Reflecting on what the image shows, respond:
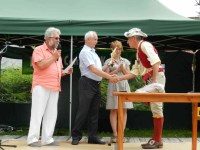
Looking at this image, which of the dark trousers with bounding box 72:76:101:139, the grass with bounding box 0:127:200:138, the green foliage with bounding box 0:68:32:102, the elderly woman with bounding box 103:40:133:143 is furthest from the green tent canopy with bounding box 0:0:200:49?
the green foliage with bounding box 0:68:32:102

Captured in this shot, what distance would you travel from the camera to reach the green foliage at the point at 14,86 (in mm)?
9484

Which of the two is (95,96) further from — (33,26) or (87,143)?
(33,26)

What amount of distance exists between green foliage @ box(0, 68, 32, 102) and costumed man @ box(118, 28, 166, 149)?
13.2 feet

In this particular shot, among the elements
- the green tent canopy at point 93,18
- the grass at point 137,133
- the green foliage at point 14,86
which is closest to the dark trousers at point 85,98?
the green tent canopy at point 93,18

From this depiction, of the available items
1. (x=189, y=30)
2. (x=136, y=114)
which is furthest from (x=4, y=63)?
(x=189, y=30)

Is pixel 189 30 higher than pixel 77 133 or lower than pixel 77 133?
higher

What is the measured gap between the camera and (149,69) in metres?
5.66

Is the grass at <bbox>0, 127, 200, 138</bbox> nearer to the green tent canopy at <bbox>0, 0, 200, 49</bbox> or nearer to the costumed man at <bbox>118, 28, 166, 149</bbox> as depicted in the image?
the green tent canopy at <bbox>0, 0, 200, 49</bbox>

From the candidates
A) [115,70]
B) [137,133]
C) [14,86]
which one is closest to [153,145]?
[115,70]

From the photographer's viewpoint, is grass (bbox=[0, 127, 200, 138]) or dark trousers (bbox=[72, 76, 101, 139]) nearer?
dark trousers (bbox=[72, 76, 101, 139])

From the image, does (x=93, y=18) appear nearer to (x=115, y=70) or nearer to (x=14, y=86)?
(x=115, y=70)

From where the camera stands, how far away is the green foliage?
948 cm

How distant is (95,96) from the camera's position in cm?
635

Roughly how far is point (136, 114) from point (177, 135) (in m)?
1.10
